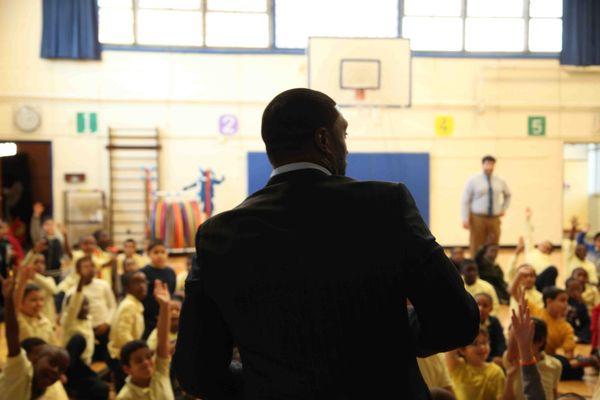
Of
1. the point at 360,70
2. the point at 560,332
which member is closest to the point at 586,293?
the point at 560,332

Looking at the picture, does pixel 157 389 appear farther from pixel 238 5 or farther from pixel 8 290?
pixel 238 5

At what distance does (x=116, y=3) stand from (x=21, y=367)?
8.87 meters

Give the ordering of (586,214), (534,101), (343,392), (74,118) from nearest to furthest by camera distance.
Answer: (343,392) → (74,118) → (534,101) → (586,214)

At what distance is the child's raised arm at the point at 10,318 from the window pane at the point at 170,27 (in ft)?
28.2

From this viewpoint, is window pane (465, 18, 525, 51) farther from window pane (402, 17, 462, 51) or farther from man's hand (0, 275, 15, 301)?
man's hand (0, 275, 15, 301)

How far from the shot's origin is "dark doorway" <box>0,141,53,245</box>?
10.8 metres

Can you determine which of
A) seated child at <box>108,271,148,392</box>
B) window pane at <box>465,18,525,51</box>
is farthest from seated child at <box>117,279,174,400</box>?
window pane at <box>465,18,525,51</box>

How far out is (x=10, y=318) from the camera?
2781mm

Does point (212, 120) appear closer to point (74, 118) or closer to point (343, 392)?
point (74, 118)

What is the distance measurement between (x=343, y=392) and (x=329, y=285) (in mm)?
160

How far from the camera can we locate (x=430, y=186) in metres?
11.3

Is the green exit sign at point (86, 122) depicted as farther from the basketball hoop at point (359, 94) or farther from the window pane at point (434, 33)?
the window pane at point (434, 33)

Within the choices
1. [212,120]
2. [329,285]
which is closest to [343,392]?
[329,285]

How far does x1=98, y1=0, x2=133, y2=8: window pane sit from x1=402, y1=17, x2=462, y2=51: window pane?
14.8 ft
